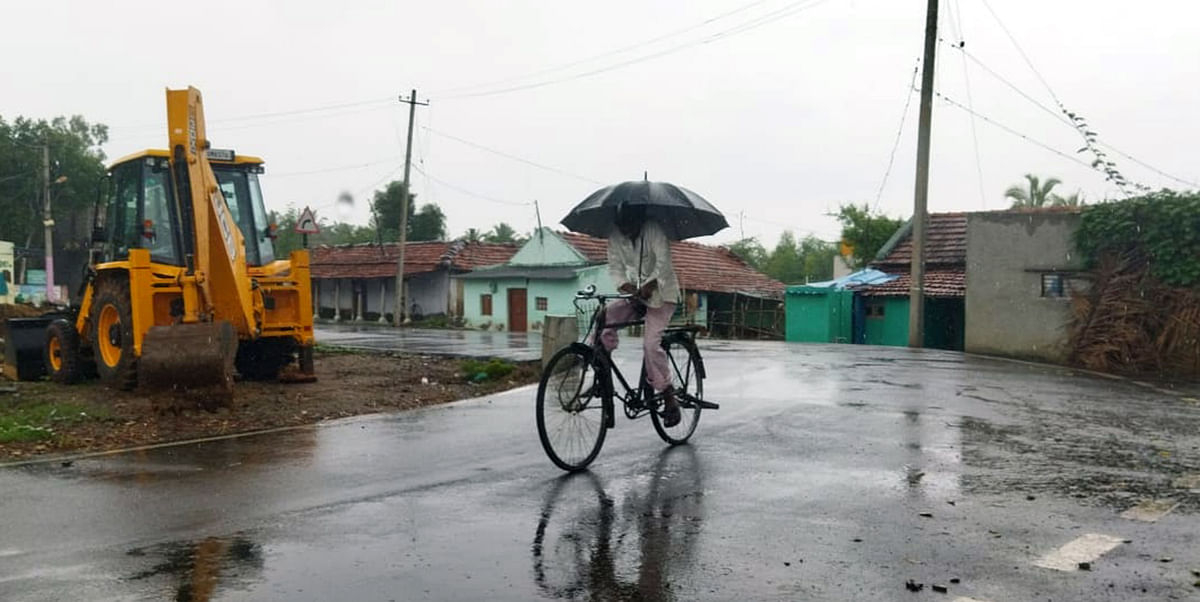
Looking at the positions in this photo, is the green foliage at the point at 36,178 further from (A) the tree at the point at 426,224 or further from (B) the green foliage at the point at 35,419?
(B) the green foliage at the point at 35,419

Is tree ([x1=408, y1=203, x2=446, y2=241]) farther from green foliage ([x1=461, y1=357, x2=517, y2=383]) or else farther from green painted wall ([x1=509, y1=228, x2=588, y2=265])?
green foliage ([x1=461, y1=357, x2=517, y2=383])

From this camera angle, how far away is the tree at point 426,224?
61.1m

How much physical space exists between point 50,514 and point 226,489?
3.25ft

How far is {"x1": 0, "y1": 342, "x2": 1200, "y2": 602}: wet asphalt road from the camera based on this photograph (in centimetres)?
419

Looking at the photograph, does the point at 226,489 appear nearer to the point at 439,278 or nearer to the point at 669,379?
the point at 669,379

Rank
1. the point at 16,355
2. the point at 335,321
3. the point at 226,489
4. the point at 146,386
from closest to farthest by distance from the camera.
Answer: the point at 226,489, the point at 146,386, the point at 16,355, the point at 335,321

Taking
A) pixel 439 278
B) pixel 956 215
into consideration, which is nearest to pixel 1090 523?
pixel 956 215

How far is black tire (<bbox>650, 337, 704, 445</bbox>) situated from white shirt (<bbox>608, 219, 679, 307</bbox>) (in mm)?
438

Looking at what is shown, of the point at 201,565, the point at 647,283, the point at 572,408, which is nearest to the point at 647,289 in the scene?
the point at 647,283

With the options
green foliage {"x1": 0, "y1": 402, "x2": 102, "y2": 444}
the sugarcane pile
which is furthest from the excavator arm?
the sugarcane pile

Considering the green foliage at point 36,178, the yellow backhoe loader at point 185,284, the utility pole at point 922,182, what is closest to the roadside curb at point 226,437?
the yellow backhoe loader at point 185,284

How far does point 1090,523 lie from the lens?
5168 millimetres

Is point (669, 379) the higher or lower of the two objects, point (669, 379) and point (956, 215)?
the lower

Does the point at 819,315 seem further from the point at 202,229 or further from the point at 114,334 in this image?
the point at 202,229
